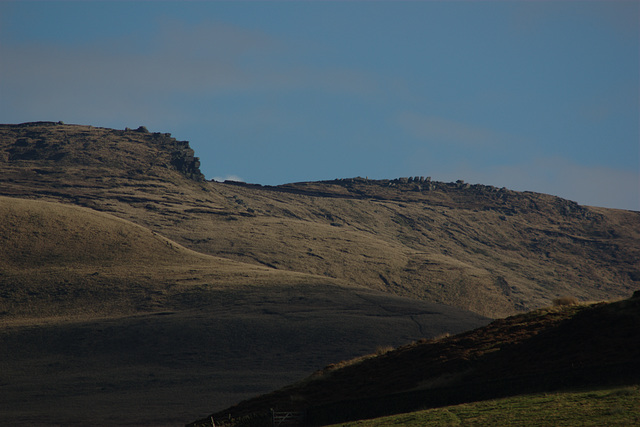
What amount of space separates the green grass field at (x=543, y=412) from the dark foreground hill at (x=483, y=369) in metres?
1.13

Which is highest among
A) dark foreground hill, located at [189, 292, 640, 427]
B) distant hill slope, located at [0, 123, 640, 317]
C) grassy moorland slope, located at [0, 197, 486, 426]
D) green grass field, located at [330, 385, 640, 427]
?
distant hill slope, located at [0, 123, 640, 317]

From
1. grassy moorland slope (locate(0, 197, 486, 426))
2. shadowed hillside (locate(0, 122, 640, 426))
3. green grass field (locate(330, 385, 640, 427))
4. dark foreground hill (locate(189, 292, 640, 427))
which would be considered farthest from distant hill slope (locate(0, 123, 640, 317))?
green grass field (locate(330, 385, 640, 427))

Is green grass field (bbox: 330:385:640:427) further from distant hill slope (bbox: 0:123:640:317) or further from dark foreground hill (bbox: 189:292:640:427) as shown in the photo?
distant hill slope (bbox: 0:123:640:317)

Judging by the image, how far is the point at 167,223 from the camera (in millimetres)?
135875

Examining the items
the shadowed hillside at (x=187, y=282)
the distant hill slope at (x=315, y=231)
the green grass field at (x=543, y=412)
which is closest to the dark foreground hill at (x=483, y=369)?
the green grass field at (x=543, y=412)

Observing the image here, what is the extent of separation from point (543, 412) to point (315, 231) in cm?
12972

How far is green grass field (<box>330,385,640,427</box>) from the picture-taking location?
59.7ft

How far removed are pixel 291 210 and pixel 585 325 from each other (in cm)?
15603

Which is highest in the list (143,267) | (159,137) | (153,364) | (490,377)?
(159,137)

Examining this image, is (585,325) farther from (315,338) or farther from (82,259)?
(82,259)

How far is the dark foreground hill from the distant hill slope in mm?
78742

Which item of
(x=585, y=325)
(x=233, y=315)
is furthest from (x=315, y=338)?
(x=585, y=325)

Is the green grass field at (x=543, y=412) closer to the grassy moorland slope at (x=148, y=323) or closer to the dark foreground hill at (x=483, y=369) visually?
the dark foreground hill at (x=483, y=369)

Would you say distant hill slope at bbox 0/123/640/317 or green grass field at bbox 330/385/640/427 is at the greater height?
distant hill slope at bbox 0/123/640/317
